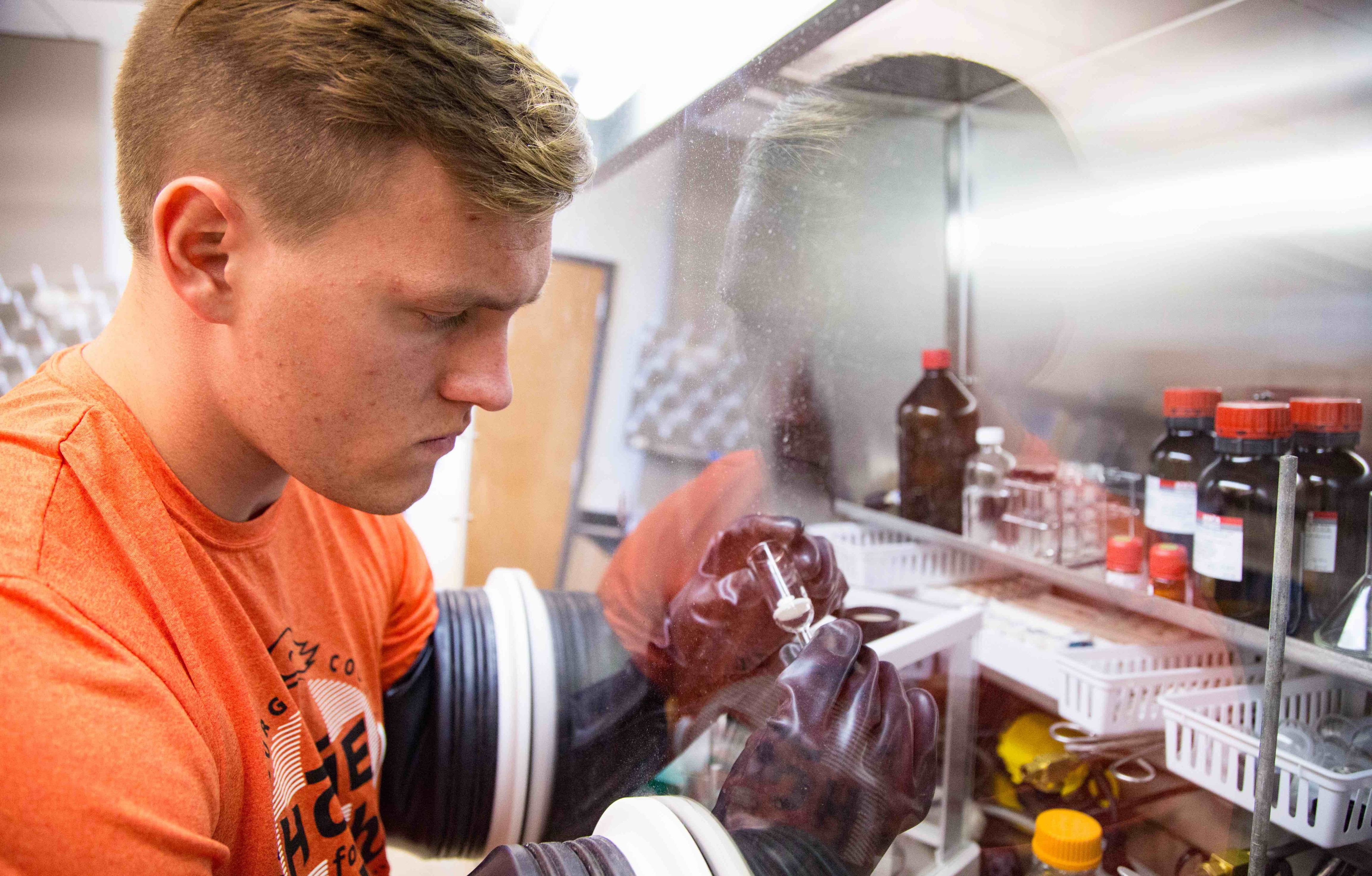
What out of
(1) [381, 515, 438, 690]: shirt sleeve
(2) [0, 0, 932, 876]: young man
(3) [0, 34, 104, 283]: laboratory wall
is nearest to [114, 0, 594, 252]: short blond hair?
(2) [0, 0, 932, 876]: young man

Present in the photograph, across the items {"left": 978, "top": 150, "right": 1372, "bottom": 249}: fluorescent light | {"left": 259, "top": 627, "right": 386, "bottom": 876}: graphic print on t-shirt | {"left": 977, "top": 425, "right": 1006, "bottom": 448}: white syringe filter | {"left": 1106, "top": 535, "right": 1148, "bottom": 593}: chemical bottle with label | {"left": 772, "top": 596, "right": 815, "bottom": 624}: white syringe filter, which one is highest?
{"left": 978, "top": 150, "right": 1372, "bottom": 249}: fluorescent light

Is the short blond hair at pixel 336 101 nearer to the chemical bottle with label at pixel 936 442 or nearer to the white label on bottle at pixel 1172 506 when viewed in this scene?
the white label on bottle at pixel 1172 506

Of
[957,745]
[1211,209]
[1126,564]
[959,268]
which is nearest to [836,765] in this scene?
[957,745]

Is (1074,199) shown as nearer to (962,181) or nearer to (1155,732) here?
(962,181)

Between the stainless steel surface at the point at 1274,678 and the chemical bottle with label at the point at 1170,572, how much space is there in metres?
0.21

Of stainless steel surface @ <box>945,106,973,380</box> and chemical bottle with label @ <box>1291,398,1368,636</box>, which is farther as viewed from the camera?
stainless steel surface @ <box>945,106,973,380</box>

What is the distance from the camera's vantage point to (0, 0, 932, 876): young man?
0.52 m

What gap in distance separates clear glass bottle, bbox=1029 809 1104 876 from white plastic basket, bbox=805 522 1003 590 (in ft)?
1.33

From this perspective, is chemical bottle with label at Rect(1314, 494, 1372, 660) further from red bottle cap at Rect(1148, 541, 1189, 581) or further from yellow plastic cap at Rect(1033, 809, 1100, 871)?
yellow plastic cap at Rect(1033, 809, 1100, 871)

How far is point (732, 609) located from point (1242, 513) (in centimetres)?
53

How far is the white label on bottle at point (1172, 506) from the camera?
938mm

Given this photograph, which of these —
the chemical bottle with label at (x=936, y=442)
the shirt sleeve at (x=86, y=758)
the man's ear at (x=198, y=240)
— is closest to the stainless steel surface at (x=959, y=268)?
the chemical bottle with label at (x=936, y=442)

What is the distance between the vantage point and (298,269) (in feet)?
2.07

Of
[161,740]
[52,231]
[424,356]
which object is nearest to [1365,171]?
[424,356]
